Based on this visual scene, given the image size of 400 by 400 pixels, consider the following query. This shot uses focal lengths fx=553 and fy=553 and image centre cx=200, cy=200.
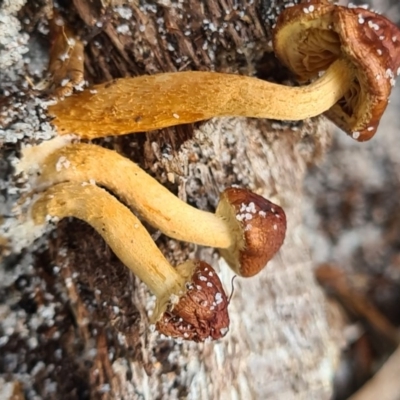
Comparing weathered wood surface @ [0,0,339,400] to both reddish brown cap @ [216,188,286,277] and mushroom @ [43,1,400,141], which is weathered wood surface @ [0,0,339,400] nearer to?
Answer: mushroom @ [43,1,400,141]

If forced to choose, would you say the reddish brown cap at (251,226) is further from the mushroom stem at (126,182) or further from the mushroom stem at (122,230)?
the mushroom stem at (122,230)

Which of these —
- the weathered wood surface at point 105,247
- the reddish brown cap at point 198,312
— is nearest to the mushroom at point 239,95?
the weathered wood surface at point 105,247

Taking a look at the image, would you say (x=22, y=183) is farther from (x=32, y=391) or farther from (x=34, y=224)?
(x=32, y=391)

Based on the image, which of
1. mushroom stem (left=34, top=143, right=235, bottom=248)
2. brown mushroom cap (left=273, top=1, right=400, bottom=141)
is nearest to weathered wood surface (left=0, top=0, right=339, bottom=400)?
mushroom stem (left=34, top=143, right=235, bottom=248)

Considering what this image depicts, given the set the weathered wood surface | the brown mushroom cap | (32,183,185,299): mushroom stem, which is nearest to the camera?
the brown mushroom cap

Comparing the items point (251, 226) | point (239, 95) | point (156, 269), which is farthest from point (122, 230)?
point (239, 95)

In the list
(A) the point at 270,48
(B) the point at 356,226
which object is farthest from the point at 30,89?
(B) the point at 356,226

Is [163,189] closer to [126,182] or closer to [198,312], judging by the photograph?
[126,182]

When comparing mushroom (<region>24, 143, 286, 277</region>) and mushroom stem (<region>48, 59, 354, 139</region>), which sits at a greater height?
mushroom stem (<region>48, 59, 354, 139</region>)
